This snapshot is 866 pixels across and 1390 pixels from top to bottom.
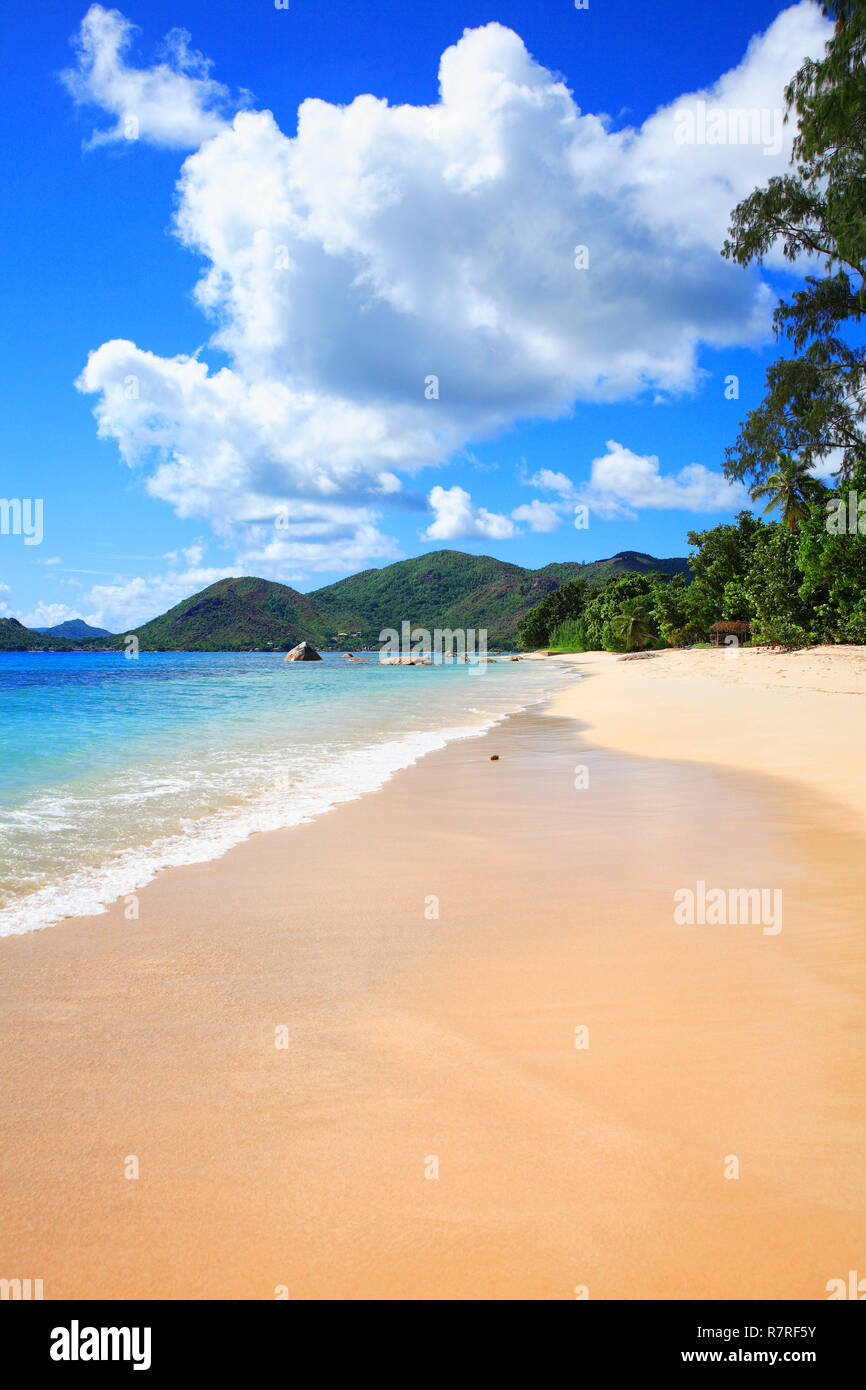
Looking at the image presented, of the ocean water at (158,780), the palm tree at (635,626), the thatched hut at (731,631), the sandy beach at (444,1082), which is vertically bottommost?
the sandy beach at (444,1082)

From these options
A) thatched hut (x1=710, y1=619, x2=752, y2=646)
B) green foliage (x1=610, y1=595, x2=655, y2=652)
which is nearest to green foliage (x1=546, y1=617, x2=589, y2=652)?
green foliage (x1=610, y1=595, x2=655, y2=652)

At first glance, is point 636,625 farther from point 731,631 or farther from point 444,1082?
point 444,1082

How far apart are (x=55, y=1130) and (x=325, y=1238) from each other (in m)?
1.24

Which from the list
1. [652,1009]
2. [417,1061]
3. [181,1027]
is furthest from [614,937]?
[181,1027]

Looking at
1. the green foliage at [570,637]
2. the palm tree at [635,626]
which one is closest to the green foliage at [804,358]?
the palm tree at [635,626]

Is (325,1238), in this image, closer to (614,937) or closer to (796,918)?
(614,937)

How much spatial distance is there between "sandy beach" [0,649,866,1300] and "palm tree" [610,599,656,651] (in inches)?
3352

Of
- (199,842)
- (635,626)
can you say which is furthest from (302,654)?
(199,842)

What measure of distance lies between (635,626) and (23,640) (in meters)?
155

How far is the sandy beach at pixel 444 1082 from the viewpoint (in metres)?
2.27

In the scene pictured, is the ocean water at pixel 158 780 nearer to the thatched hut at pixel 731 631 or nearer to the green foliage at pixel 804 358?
the green foliage at pixel 804 358

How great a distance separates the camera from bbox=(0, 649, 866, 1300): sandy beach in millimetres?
2270

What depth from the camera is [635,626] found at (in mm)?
89000

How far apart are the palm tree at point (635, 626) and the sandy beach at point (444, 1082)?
85134mm
